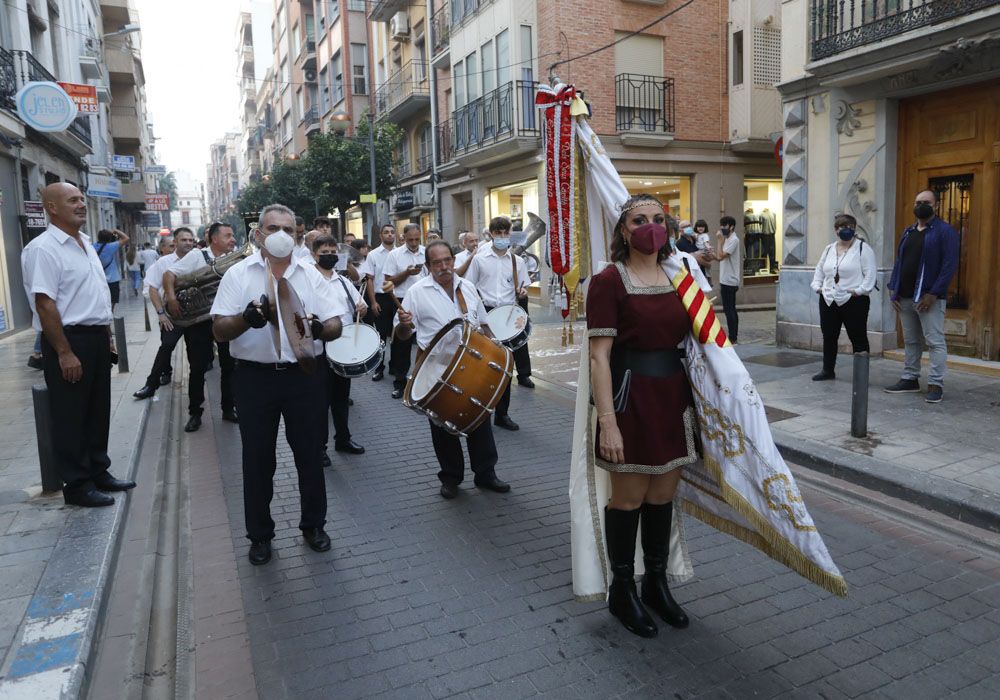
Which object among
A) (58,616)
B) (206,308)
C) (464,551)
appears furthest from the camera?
(206,308)

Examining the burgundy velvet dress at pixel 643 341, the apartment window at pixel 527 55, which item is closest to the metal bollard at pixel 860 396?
the burgundy velvet dress at pixel 643 341

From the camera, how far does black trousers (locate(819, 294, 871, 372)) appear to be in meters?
8.52

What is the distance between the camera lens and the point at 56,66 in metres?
21.5

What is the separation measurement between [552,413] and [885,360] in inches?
198

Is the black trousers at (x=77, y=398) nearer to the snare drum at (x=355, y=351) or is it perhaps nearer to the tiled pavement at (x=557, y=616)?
the tiled pavement at (x=557, y=616)

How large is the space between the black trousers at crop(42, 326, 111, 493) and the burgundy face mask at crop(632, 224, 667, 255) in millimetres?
3835

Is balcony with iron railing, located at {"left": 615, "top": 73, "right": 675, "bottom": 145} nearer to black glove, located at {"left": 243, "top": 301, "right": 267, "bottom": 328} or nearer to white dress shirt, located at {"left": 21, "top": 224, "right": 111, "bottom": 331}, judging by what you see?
white dress shirt, located at {"left": 21, "top": 224, "right": 111, "bottom": 331}

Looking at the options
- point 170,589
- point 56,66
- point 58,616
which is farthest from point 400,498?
point 56,66

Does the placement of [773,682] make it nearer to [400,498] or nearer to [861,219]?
[400,498]

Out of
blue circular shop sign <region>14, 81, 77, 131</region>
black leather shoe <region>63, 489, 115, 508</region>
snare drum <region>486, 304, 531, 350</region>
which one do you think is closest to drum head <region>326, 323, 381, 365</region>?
snare drum <region>486, 304, 531, 350</region>

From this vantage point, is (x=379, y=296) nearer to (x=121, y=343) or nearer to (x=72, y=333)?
(x=121, y=343)

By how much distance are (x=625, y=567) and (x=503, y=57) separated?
18446mm

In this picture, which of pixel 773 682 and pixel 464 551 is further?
pixel 464 551

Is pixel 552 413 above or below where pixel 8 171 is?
below
